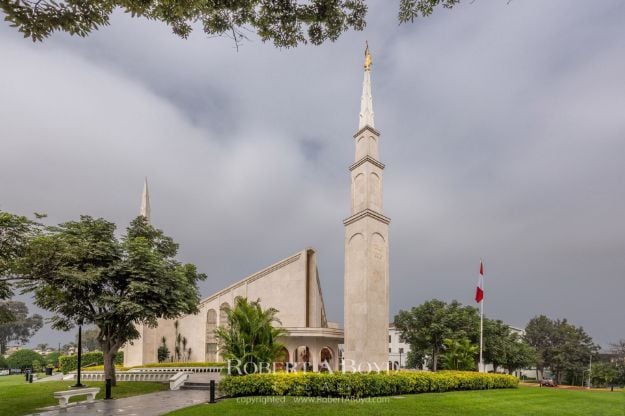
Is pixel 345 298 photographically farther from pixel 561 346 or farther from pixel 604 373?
pixel 561 346

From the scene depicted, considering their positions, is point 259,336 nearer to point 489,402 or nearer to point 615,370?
point 489,402

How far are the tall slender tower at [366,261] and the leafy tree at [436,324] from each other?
23067 millimetres

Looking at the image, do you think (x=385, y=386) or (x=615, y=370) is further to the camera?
(x=615, y=370)

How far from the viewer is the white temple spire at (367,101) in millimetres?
23750

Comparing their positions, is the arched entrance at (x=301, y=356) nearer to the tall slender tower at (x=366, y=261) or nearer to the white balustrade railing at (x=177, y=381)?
the tall slender tower at (x=366, y=261)

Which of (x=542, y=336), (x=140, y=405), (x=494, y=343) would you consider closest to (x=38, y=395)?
(x=140, y=405)

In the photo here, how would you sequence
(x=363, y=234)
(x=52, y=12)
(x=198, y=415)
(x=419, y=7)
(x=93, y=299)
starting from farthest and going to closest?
(x=363, y=234) → (x=93, y=299) → (x=198, y=415) → (x=419, y=7) → (x=52, y=12)

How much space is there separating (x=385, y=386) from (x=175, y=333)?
76.0ft

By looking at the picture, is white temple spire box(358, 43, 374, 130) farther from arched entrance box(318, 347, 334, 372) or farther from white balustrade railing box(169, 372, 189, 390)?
white balustrade railing box(169, 372, 189, 390)

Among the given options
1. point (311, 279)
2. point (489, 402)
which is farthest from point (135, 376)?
point (489, 402)

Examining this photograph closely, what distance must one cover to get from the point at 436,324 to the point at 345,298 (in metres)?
23.9

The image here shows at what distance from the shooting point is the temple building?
21.0m

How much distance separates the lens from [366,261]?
69.7 feet

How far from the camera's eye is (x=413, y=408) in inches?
547
